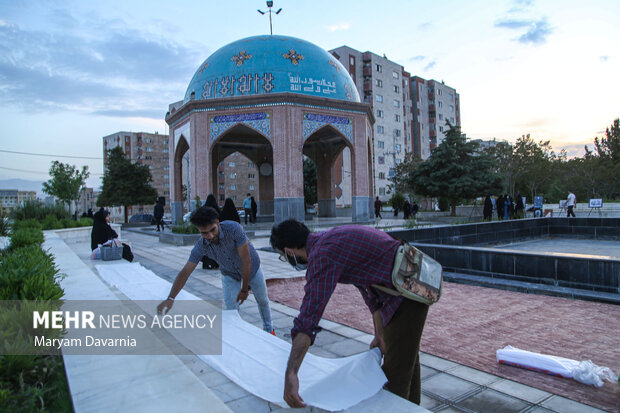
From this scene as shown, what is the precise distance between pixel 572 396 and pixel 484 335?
1.42 m

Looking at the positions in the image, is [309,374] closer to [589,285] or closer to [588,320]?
[588,320]

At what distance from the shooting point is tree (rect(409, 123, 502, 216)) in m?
25.3

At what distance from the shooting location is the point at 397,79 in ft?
184

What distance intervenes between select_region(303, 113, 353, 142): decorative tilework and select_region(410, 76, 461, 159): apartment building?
1634 inches

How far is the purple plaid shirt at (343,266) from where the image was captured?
2.06 m

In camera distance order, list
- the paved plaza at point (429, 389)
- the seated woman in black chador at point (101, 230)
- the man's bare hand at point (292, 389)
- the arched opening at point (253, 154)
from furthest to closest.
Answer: the arched opening at point (253, 154) < the seated woman in black chador at point (101, 230) < the paved plaza at point (429, 389) < the man's bare hand at point (292, 389)

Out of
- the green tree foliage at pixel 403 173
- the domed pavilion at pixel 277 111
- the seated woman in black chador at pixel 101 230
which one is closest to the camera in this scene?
the seated woman in black chador at pixel 101 230

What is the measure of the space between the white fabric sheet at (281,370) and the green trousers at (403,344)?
0.29 ft

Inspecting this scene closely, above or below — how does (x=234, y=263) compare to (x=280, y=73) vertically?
below

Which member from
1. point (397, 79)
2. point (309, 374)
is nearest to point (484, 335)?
point (309, 374)

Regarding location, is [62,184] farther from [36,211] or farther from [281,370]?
[281,370]

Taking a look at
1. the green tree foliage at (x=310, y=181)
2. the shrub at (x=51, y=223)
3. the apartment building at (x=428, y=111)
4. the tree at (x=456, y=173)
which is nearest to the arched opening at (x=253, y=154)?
the shrub at (x=51, y=223)

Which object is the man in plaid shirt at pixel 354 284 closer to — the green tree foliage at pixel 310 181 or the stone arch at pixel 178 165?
the stone arch at pixel 178 165

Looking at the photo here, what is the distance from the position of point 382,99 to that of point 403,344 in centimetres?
5409
